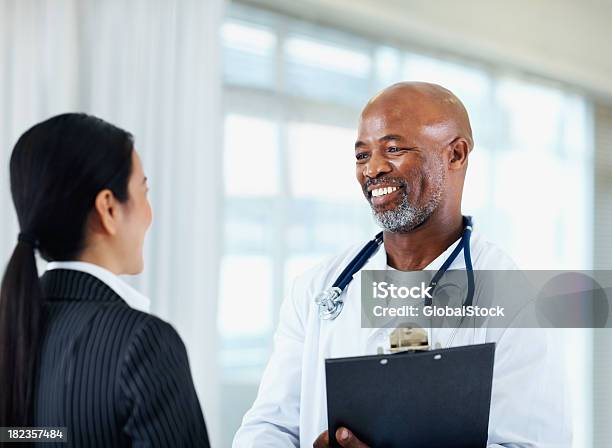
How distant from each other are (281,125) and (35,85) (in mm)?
1131

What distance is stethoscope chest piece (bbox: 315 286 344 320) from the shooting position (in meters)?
1.41

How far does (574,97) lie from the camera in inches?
181

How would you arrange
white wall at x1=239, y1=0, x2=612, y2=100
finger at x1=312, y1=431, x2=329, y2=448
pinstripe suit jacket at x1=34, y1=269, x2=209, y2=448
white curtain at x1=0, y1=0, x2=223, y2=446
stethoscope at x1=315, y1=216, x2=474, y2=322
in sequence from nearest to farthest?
pinstripe suit jacket at x1=34, y1=269, x2=209, y2=448, finger at x1=312, y1=431, x2=329, y2=448, stethoscope at x1=315, y1=216, x2=474, y2=322, white curtain at x1=0, y1=0, x2=223, y2=446, white wall at x1=239, y1=0, x2=612, y2=100

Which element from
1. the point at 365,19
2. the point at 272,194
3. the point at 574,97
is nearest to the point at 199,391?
the point at 272,194

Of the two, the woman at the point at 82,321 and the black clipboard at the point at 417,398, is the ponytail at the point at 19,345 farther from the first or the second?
the black clipboard at the point at 417,398

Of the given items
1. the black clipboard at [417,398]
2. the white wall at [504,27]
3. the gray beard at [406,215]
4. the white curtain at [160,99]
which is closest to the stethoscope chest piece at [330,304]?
the gray beard at [406,215]

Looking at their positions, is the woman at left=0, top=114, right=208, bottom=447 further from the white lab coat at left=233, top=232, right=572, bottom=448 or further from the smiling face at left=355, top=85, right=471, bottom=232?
the smiling face at left=355, top=85, right=471, bottom=232

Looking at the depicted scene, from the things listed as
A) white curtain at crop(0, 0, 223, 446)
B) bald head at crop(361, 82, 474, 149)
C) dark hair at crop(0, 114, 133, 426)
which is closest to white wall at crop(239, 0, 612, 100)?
white curtain at crop(0, 0, 223, 446)

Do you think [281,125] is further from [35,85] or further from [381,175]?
[381,175]

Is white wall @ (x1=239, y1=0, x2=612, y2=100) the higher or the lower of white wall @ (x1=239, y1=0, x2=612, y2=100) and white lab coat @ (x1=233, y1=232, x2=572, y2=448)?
the higher

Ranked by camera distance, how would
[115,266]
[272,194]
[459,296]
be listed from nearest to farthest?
[115,266], [459,296], [272,194]

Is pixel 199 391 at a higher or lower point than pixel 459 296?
lower

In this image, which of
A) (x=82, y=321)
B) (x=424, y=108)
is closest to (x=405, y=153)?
(x=424, y=108)

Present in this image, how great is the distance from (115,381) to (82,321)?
110mm
